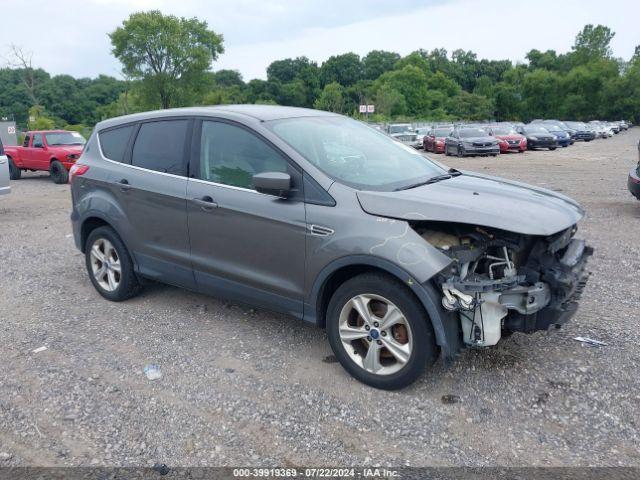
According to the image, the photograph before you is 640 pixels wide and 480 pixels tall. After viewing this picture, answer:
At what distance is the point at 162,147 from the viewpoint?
15.6 feet

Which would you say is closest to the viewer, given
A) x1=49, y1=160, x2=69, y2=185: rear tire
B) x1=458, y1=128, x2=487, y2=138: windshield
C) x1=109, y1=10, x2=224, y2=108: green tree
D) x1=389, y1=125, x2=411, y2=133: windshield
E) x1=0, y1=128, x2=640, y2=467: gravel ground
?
x1=0, y1=128, x2=640, y2=467: gravel ground

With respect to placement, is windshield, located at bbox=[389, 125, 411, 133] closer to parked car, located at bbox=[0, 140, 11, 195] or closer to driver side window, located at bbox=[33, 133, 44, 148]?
driver side window, located at bbox=[33, 133, 44, 148]

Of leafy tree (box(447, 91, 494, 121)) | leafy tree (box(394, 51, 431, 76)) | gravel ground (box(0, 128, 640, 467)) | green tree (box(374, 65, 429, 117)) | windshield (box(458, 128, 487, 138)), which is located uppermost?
leafy tree (box(394, 51, 431, 76))

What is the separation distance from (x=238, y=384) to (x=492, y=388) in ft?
5.53

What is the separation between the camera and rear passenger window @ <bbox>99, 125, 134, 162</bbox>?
5.14 m

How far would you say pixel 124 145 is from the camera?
16.9ft

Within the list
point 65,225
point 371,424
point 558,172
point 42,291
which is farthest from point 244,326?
point 558,172

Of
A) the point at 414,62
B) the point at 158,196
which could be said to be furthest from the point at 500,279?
the point at 414,62

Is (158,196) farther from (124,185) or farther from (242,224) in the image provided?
(242,224)

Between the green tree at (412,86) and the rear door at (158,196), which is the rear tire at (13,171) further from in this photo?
the green tree at (412,86)

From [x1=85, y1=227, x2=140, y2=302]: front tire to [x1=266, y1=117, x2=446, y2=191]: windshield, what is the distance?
205 cm

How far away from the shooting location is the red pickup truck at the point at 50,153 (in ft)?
53.5

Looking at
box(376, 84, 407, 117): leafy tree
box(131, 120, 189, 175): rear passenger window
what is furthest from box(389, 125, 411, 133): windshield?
box(376, 84, 407, 117): leafy tree

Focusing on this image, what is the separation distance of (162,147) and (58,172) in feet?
43.9
